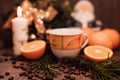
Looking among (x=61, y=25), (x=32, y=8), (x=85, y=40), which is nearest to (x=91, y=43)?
(x=85, y=40)

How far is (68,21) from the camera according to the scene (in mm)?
923

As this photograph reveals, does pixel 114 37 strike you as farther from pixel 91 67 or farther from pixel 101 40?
pixel 91 67

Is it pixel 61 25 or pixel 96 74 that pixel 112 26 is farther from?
pixel 96 74

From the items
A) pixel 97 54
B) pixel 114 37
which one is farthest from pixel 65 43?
pixel 114 37

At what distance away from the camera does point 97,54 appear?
65 centimetres

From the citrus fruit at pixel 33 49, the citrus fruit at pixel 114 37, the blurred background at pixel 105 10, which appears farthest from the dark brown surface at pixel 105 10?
the citrus fruit at pixel 33 49

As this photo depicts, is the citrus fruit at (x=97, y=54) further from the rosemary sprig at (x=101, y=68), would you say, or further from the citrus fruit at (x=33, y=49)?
the citrus fruit at (x=33, y=49)

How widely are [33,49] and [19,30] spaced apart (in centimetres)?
10

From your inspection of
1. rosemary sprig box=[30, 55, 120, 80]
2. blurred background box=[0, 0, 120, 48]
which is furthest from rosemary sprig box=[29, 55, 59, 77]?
blurred background box=[0, 0, 120, 48]

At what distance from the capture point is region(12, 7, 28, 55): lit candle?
743 millimetres

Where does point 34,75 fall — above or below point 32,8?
below

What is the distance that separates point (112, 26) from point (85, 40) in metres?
0.38

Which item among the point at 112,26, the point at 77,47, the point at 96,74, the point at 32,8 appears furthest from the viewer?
the point at 112,26

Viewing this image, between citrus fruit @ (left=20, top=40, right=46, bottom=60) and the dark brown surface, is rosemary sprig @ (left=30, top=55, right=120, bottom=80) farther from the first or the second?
the dark brown surface
